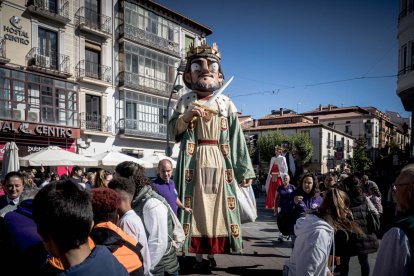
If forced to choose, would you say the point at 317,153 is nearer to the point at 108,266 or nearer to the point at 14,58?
the point at 14,58

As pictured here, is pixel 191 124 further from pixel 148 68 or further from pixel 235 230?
pixel 148 68

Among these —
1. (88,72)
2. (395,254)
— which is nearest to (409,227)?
(395,254)

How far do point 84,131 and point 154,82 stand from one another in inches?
272

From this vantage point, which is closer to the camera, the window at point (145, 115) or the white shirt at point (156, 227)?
the white shirt at point (156, 227)

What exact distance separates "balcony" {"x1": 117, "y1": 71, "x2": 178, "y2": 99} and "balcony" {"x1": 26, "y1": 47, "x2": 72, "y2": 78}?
12.5 ft

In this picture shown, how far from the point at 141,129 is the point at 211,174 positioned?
1942 centimetres

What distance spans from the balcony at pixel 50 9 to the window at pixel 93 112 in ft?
15.6

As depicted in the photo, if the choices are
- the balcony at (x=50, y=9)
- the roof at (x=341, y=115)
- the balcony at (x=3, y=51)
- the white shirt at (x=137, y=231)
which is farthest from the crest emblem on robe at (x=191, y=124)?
the roof at (x=341, y=115)

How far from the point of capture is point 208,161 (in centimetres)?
448

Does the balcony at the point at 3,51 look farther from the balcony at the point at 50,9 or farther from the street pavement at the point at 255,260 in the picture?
the street pavement at the point at 255,260

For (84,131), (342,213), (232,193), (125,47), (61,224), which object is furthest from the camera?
(125,47)

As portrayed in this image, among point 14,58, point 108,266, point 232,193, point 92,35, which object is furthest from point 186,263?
point 92,35

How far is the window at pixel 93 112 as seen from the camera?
67.1 feet

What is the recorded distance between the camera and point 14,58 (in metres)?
16.6
